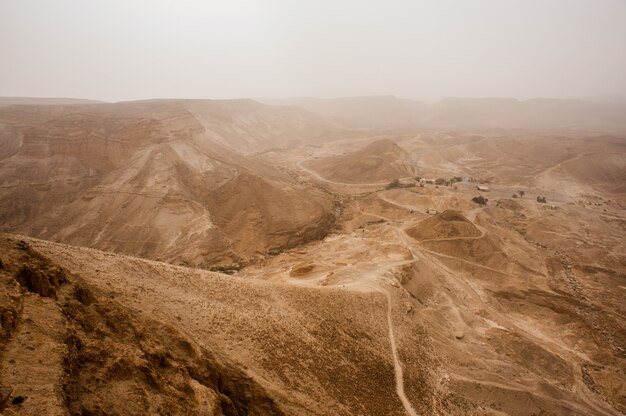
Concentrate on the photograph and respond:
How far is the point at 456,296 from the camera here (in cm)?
2723

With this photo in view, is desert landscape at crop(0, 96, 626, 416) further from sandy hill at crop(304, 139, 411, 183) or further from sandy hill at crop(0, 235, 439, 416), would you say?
sandy hill at crop(304, 139, 411, 183)

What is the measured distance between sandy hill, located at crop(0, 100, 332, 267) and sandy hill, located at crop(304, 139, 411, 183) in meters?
13.0

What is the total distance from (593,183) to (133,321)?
255ft

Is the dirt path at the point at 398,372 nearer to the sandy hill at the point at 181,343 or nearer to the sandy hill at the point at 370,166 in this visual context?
the sandy hill at the point at 181,343

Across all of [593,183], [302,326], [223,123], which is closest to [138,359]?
[302,326]

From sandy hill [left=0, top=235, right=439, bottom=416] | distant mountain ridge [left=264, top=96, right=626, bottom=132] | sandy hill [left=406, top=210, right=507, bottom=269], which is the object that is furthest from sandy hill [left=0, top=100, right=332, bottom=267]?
distant mountain ridge [left=264, top=96, right=626, bottom=132]

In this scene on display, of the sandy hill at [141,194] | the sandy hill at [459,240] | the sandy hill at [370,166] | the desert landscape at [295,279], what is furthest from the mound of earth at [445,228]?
the sandy hill at [370,166]

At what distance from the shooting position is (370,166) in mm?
65250

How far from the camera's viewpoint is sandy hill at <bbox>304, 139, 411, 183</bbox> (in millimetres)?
63138

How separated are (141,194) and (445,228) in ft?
105

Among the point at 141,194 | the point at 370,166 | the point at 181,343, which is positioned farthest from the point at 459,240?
the point at 370,166

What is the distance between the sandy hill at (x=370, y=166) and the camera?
63.1m

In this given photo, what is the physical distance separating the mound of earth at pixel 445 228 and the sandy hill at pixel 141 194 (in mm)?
10602

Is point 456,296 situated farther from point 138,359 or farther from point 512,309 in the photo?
point 138,359
